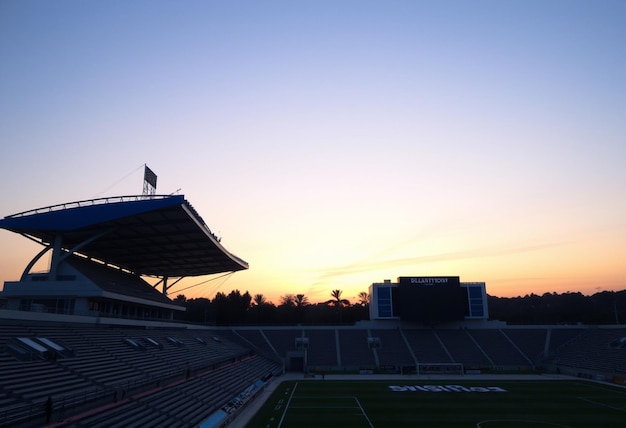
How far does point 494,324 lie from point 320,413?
49.3 m

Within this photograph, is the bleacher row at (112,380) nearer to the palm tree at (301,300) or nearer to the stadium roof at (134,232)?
the stadium roof at (134,232)

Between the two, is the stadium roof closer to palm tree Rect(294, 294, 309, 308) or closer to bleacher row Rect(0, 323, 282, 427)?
bleacher row Rect(0, 323, 282, 427)

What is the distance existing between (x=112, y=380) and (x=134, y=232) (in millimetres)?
23549

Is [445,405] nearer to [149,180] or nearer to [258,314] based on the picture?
[149,180]

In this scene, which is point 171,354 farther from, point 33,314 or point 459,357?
point 459,357

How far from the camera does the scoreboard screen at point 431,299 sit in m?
66.8

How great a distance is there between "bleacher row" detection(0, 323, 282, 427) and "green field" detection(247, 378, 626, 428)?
5.02 metres

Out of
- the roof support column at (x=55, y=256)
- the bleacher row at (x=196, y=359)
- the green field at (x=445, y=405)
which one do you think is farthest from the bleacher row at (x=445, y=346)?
the roof support column at (x=55, y=256)

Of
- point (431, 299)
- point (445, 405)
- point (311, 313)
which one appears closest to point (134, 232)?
point (445, 405)

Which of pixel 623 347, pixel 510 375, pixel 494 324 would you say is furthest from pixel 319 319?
pixel 623 347

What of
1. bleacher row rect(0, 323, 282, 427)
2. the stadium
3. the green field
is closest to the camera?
bleacher row rect(0, 323, 282, 427)

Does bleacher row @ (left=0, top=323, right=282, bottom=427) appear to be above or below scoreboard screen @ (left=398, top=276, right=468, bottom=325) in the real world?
below

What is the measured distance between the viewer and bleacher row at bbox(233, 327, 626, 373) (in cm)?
5953

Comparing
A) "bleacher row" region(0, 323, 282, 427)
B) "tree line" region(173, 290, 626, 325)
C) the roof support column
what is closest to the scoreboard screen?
"tree line" region(173, 290, 626, 325)
